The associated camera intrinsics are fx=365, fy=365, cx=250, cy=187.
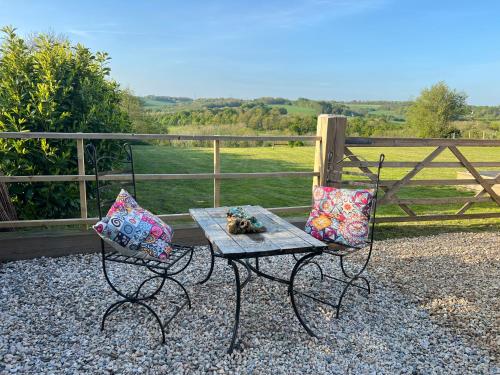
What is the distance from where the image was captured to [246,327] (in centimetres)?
236

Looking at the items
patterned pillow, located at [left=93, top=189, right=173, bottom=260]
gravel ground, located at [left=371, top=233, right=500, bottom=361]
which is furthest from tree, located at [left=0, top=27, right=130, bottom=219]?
gravel ground, located at [left=371, top=233, right=500, bottom=361]

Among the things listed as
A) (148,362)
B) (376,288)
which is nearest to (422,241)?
(376,288)

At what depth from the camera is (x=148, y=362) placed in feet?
6.47

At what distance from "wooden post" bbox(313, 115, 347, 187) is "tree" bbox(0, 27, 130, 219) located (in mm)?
2574

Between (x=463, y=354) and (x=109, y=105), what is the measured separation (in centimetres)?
463

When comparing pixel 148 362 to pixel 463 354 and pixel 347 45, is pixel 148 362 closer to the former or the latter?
pixel 463 354

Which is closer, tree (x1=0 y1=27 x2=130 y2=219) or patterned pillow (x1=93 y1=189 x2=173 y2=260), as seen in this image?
patterned pillow (x1=93 y1=189 x2=173 y2=260)

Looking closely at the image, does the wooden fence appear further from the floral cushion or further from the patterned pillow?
the patterned pillow

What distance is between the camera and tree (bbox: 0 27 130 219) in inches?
150

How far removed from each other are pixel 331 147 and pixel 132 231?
100 inches

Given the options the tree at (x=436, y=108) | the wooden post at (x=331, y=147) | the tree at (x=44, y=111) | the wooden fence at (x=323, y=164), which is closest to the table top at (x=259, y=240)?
the wooden fence at (x=323, y=164)

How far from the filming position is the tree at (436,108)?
25.1 m

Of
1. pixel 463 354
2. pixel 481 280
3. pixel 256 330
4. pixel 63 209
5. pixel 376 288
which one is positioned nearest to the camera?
pixel 463 354

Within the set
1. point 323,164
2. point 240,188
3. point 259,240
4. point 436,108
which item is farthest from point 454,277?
point 436,108
